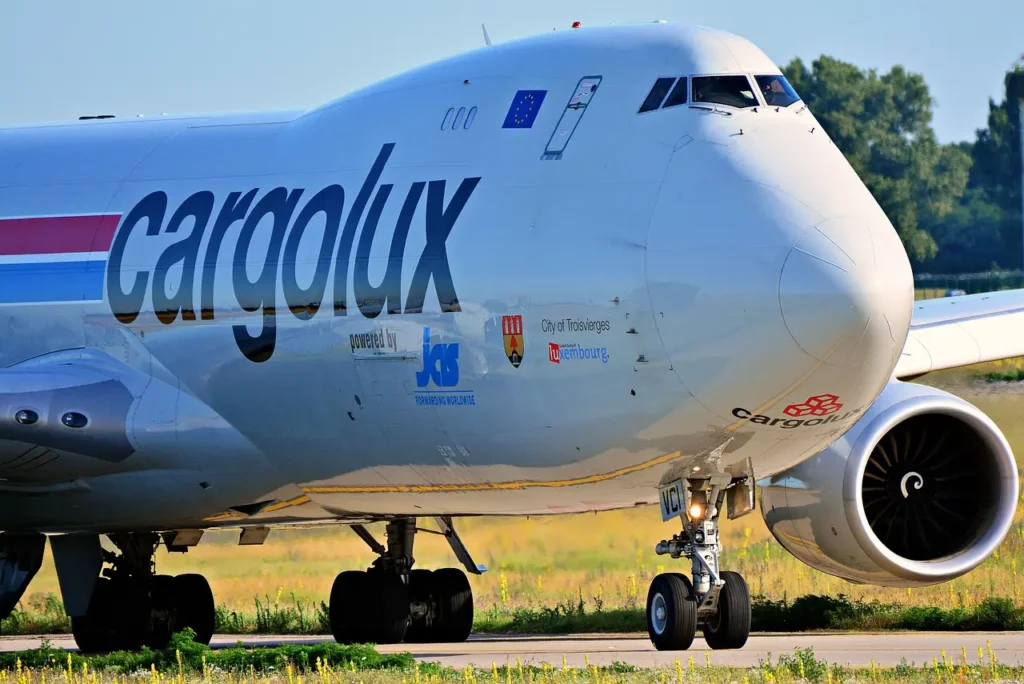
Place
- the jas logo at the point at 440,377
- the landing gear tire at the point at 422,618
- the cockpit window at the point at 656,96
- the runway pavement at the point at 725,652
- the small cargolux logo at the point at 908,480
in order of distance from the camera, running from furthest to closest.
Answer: the landing gear tire at the point at 422,618
the small cargolux logo at the point at 908,480
the runway pavement at the point at 725,652
the jas logo at the point at 440,377
the cockpit window at the point at 656,96

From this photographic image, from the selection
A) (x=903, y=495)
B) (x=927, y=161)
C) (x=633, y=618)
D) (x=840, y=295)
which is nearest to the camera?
(x=840, y=295)

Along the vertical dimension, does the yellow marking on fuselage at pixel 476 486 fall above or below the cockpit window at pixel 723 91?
below

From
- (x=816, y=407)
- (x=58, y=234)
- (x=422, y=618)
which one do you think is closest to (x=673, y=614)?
(x=816, y=407)

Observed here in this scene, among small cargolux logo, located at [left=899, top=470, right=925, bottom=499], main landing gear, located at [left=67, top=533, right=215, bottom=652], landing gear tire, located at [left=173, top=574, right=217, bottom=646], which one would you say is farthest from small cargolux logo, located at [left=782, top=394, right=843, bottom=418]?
landing gear tire, located at [left=173, top=574, right=217, bottom=646]

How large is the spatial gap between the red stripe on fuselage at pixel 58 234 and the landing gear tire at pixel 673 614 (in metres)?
6.45

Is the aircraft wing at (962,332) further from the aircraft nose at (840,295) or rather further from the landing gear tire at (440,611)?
the aircraft nose at (840,295)

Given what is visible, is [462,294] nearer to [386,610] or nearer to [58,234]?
[58,234]

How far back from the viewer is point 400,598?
2325 centimetres

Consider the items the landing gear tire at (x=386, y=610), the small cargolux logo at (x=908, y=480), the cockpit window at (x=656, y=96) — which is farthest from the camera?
the landing gear tire at (x=386, y=610)

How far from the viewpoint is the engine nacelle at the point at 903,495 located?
792 inches

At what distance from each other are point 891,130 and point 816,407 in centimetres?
8081

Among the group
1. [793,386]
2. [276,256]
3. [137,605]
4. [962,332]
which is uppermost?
[276,256]

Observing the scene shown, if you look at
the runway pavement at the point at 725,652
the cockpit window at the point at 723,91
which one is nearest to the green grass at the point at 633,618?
the runway pavement at the point at 725,652

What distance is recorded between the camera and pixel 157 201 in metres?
20.7
